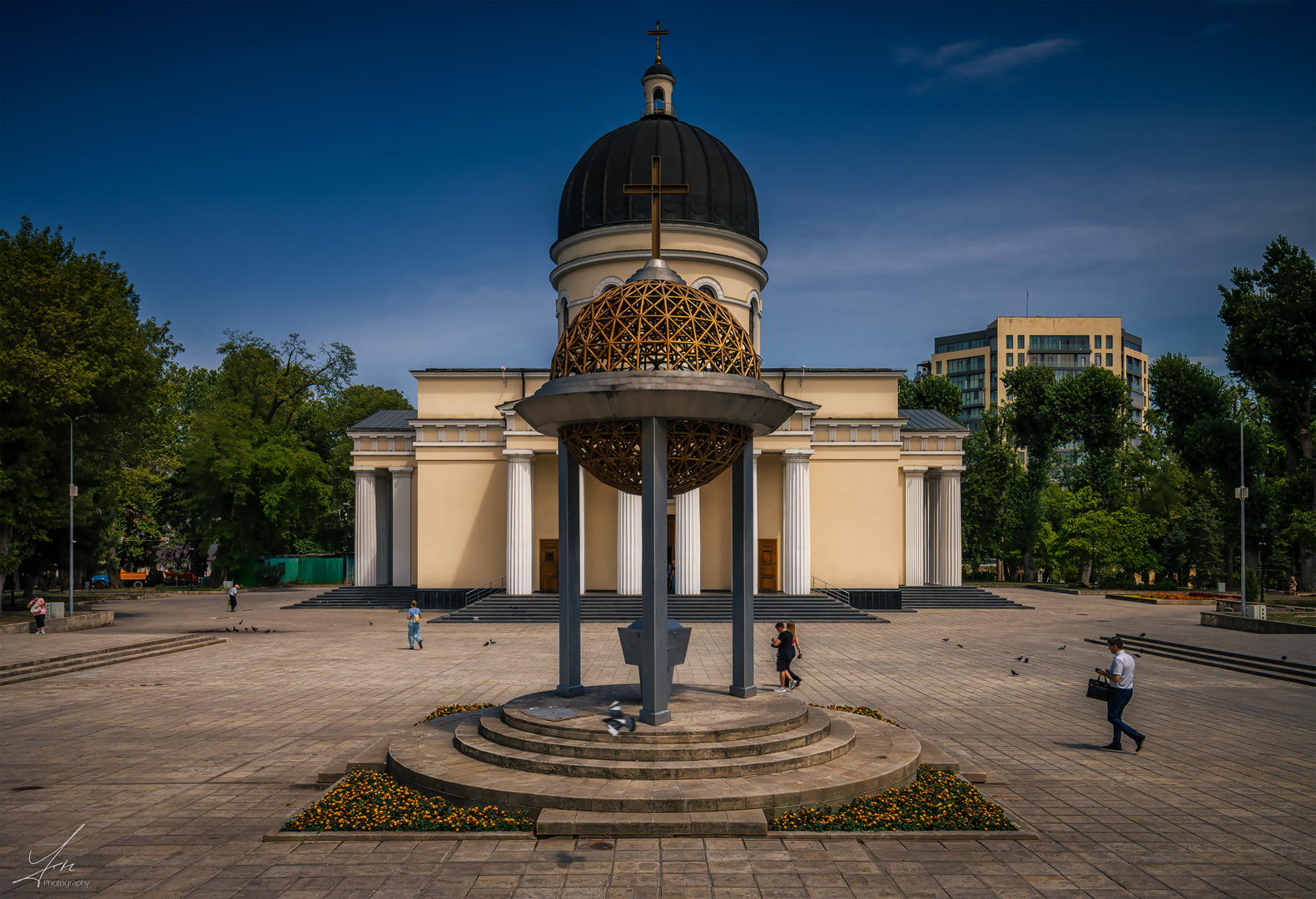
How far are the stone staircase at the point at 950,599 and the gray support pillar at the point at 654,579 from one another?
30.9 metres

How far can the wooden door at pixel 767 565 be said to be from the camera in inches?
1534

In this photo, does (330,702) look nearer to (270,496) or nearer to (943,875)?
(943,875)

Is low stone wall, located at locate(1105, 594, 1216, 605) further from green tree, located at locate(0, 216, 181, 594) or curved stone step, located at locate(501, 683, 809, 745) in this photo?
green tree, located at locate(0, 216, 181, 594)

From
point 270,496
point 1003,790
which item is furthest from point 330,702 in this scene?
point 270,496

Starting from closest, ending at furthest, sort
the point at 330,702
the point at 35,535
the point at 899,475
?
the point at 330,702 → the point at 35,535 → the point at 899,475

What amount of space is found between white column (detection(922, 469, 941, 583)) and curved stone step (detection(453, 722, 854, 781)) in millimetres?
36583

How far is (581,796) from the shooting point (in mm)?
9180

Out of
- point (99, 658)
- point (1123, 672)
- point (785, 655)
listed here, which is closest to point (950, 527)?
point (785, 655)

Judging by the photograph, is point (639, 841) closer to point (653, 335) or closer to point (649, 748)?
point (649, 748)

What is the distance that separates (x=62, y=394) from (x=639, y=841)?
1174 inches

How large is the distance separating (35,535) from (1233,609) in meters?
45.0

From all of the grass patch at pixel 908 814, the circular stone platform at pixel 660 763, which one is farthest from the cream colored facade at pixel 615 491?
the grass patch at pixel 908 814

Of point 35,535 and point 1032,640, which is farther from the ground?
point 35,535

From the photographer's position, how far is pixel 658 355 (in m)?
11.4
